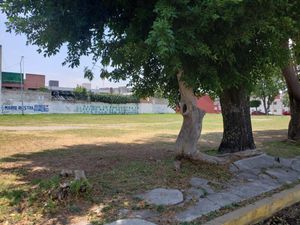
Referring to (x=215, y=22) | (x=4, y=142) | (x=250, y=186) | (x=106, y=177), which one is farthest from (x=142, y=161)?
(x=4, y=142)

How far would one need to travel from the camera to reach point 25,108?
39.5m

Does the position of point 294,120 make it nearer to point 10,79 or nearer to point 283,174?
point 283,174

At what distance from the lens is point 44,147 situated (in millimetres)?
11641

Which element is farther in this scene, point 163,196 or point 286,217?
point 286,217

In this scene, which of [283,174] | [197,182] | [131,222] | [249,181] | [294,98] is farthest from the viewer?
[294,98]

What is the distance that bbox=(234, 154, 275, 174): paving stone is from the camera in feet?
27.0

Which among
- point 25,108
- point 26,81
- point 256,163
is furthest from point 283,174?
point 26,81

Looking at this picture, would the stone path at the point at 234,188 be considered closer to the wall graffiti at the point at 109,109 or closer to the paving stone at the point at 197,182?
the paving stone at the point at 197,182

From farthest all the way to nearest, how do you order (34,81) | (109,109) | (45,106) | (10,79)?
(34,81), (109,109), (10,79), (45,106)

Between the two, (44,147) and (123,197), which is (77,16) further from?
(44,147)

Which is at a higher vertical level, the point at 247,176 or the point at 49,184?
the point at 49,184

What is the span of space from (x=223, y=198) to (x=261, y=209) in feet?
1.96

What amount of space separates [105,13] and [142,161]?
334 centimetres

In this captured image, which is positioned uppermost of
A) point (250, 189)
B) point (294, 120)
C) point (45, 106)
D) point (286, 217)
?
point (45, 106)
